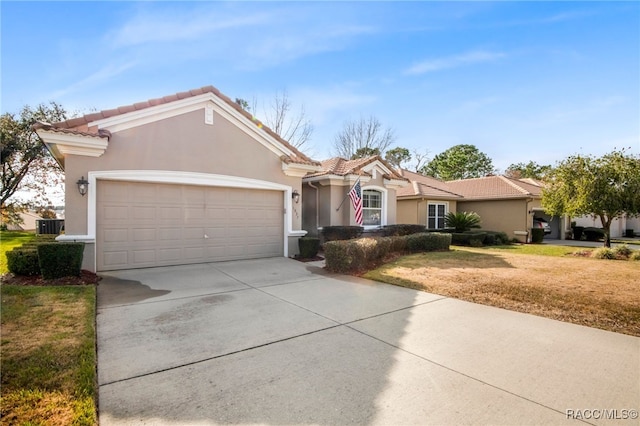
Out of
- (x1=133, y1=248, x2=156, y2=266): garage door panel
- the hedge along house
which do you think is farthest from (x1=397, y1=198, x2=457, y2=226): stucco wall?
(x1=133, y1=248, x2=156, y2=266): garage door panel

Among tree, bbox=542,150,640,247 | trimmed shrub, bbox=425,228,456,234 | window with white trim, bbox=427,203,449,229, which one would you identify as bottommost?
trimmed shrub, bbox=425,228,456,234

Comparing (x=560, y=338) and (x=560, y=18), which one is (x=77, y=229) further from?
(x=560, y=18)

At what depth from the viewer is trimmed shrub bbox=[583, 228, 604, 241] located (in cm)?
2233

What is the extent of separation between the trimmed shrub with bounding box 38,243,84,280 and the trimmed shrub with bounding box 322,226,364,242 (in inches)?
347

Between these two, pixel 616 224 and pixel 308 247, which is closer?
pixel 308 247

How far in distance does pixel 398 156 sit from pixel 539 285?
116ft

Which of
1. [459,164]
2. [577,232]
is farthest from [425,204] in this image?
[459,164]

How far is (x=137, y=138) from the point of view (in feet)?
29.3

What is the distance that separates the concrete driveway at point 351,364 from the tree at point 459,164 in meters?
43.5

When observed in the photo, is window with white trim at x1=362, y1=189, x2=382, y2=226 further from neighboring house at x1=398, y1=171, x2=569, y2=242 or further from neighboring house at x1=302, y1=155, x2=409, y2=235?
neighboring house at x1=398, y1=171, x2=569, y2=242

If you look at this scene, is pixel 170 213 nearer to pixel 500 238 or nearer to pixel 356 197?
pixel 356 197

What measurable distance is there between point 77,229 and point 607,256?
18.7 meters

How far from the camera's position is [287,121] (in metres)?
27.6

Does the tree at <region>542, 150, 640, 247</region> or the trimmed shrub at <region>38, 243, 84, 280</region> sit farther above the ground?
the tree at <region>542, 150, 640, 247</region>
